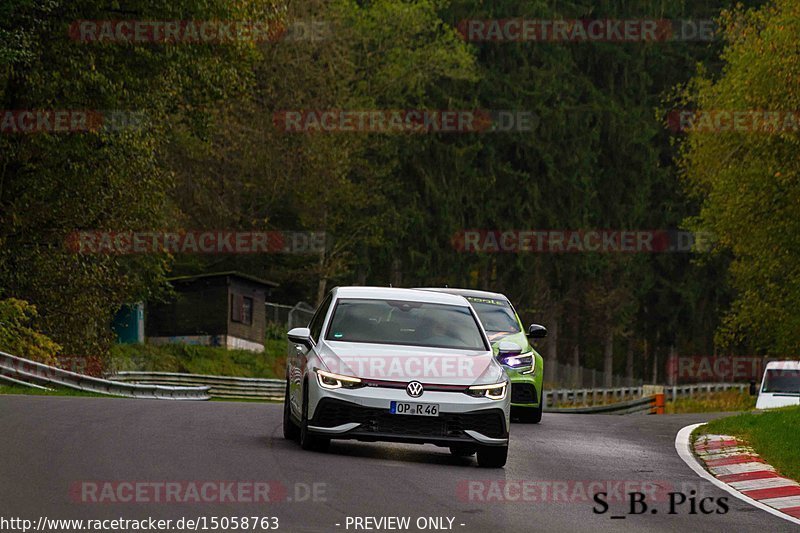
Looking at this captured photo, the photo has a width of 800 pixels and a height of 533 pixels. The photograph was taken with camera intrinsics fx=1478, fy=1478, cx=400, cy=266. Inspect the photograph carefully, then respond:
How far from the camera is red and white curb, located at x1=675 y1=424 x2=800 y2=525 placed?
1339 cm

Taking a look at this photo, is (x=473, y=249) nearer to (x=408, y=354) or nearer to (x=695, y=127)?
(x=695, y=127)

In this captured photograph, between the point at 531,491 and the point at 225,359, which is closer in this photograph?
the point at 531,491

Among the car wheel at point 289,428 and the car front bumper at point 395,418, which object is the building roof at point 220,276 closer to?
the car wheel at point 289,428

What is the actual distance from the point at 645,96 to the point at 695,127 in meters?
28.1

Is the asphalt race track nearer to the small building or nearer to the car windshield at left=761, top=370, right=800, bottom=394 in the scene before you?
the car windshield at left=761, top=370, right=800, bottom=394

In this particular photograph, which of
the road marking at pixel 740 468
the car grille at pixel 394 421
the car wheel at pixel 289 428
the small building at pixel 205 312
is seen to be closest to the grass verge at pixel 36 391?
the car wheel at pixel 289 428

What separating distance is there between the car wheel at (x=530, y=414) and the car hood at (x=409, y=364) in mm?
7276

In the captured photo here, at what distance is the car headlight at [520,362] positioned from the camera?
2131 centimetres

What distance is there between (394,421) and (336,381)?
71 cm

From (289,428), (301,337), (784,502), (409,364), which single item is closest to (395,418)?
(409,364)

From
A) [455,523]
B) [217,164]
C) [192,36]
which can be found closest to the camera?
[455,523]

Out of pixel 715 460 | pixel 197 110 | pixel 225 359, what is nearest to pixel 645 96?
pixel 225 359

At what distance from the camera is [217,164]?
60.5m

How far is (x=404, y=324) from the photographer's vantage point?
15570mm
